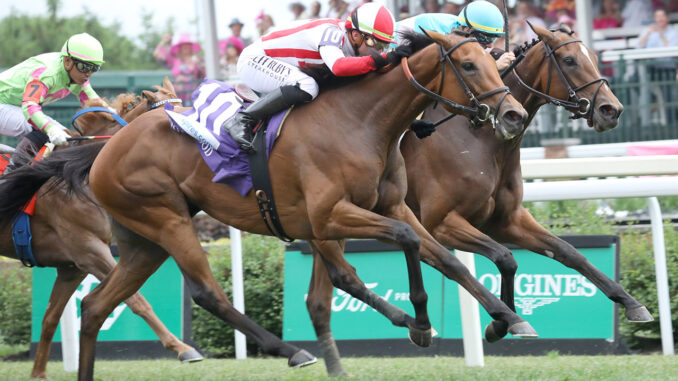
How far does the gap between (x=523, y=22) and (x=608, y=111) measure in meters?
4.86

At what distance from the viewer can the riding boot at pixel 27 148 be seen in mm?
6512

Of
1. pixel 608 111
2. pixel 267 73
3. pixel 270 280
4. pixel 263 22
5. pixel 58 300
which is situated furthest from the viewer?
pixel 263 22

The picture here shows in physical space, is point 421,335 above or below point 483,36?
below

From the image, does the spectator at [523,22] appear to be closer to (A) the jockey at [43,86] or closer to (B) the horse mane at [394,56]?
(A) the jockey at [43,86]

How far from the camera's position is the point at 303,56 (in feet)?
17.7

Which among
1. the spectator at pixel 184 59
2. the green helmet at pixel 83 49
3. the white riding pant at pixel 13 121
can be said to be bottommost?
Answer: the white riding pant at pixel 13 121

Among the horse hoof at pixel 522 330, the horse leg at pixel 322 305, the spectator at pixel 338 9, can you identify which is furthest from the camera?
the spectator at pixel 338 9

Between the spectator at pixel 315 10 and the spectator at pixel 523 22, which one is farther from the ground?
the spectator at pixel 315 10

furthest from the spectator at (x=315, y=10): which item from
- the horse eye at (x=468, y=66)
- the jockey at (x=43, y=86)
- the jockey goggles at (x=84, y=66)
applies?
the horse eye at (x=468, y=66)

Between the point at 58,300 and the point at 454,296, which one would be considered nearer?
the point at 58,300

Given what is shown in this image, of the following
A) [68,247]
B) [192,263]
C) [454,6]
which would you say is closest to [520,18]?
[454,6]

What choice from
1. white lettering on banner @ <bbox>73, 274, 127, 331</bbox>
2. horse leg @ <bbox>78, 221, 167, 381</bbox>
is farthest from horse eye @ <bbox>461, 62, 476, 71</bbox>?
white lettering on banner @ <bbox>73, 274, 127, 331</bbox>

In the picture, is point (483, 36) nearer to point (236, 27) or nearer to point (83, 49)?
point (83, 49)

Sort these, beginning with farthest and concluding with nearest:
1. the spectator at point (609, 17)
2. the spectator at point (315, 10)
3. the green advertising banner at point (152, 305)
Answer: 1. the spectator at point (315, 10)
2. the spectator at point (609, 17)
3. the green advertising banner at point (152, 305)
